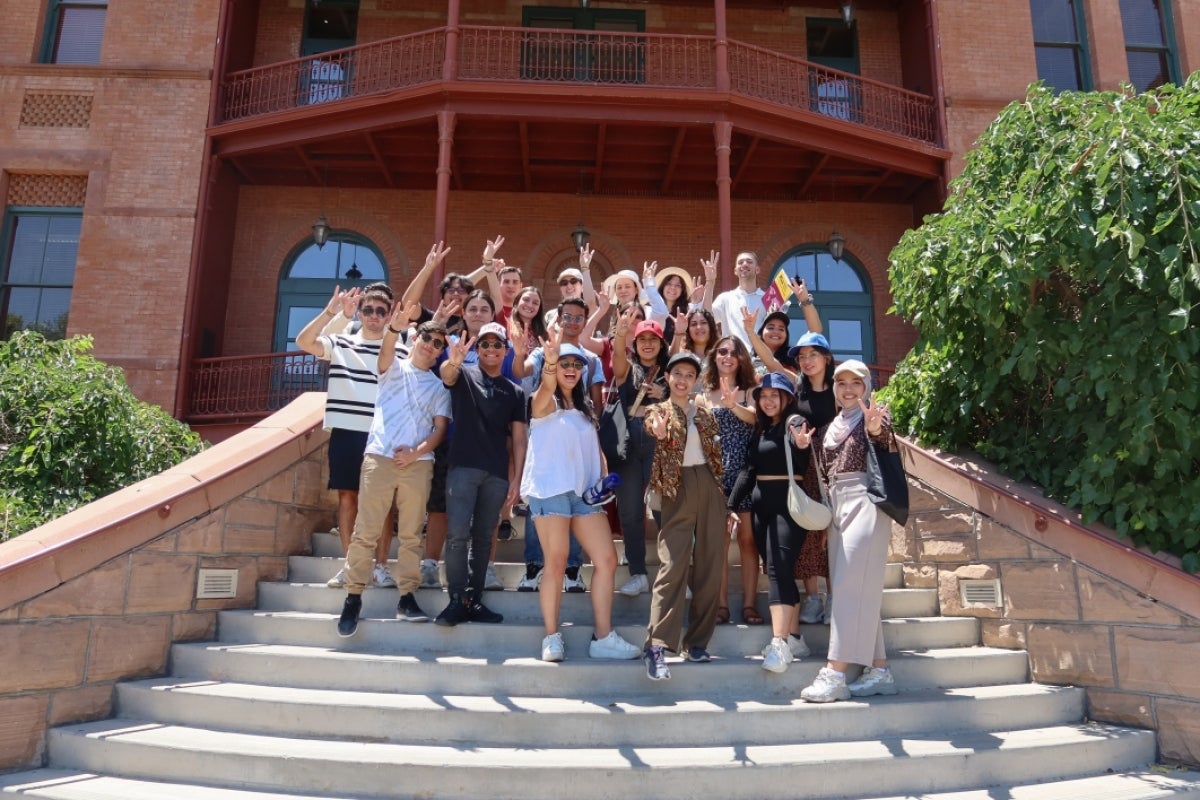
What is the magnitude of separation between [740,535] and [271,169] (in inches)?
448

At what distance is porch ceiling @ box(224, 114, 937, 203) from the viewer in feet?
38.1

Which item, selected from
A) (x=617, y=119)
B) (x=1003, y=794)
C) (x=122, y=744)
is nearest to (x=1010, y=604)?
(x=1003, y=794)

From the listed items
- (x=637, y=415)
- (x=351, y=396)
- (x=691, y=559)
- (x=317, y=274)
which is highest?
(x=317, y=274)

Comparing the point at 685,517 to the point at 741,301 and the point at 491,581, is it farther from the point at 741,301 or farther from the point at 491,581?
the point at 741,301

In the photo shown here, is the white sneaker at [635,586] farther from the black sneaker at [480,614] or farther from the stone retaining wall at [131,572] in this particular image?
the stone retaining wall at [131,572]

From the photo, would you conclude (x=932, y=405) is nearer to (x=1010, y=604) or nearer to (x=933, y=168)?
(x=1010, y=604)

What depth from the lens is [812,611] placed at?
15.3 ft

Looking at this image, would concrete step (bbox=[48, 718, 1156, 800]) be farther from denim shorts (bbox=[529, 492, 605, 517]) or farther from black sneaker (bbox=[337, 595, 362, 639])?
denim shorts (bbox=[529, 492, 605, 517])

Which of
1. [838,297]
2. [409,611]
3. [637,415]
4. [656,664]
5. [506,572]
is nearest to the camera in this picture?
[656,664]

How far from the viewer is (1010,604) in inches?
186

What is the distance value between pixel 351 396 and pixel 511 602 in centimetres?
168

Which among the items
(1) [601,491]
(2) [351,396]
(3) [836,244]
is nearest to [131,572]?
(2) [351,396]

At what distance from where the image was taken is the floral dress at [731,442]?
15.2 feet

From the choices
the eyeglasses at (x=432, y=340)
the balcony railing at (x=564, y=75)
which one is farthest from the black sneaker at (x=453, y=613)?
the balcony railing at (x=564, y=75)
